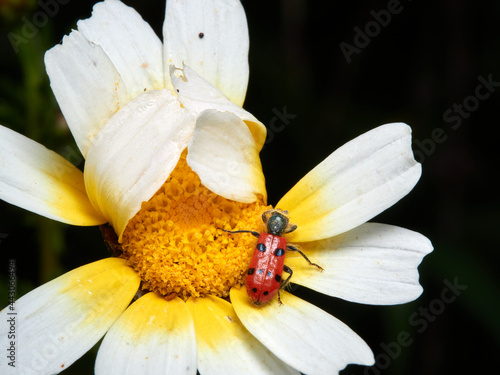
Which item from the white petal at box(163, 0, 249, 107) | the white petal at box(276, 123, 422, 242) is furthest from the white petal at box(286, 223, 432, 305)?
the white petal at box(163, 0, 249, 107)

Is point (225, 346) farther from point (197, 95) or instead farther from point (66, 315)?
point (197, 95)

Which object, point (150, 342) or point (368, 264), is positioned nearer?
point (150, 342)

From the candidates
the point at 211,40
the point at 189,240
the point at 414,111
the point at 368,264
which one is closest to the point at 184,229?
the point at 189,240

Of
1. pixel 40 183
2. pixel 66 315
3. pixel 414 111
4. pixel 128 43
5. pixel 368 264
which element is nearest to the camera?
pixel 66 315

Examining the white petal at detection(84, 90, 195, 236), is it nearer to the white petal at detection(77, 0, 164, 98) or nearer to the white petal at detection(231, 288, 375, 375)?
the white petal at detection(77, 0, 164, 98)

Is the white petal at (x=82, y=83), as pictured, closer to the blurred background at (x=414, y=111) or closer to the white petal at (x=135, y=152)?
the white petal at (x=135, y=152)
